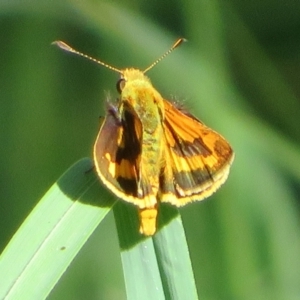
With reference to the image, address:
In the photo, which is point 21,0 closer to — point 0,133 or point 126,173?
point 0,133

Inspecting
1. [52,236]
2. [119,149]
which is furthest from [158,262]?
[119,149]

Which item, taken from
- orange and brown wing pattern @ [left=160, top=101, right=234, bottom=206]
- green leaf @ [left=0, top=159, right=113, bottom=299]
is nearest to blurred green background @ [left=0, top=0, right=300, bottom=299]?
orange and brown wing pattern @ [left=160, top=101, right=234, bottom=206]

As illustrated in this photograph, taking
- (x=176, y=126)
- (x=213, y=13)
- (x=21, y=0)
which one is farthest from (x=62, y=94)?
(x=176, y=126)

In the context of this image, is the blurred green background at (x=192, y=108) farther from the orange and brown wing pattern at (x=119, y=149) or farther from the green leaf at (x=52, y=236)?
the green leaf at (x=52, y=236)

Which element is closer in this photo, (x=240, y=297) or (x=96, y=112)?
(x=240, y=297)

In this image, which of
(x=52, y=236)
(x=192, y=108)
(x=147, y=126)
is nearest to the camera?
(x=52, y=236)

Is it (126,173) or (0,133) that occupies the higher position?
(0,133)

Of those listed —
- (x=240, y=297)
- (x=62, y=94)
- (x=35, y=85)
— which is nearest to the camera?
(x=240, y=297)

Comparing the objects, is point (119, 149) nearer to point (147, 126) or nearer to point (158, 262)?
point (147, 126)
